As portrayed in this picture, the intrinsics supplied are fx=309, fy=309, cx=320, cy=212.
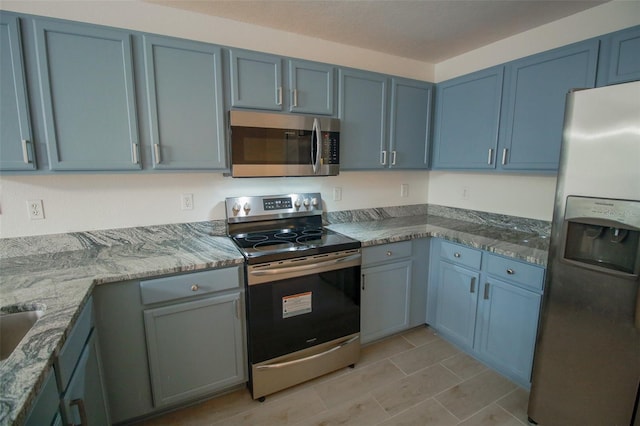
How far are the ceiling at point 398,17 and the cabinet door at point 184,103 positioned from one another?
0.37m

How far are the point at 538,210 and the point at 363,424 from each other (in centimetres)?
191

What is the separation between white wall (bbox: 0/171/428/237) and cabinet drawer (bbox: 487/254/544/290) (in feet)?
4.37

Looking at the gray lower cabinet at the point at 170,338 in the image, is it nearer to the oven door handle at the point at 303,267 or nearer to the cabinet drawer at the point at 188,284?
the cabinet drawer at the point at 188,284

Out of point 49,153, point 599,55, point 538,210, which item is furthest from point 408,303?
point 49,153

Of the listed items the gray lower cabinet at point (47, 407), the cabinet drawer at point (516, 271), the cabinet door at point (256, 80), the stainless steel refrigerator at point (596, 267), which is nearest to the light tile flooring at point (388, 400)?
the stainless steel refrigerator at point (596, 267)

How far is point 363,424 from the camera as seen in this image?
1700 millimetres

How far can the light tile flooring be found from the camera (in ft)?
5.67

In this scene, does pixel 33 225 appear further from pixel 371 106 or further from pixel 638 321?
pixel 638 321

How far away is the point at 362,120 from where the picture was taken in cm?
239

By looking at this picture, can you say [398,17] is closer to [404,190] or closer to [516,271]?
[404,190]

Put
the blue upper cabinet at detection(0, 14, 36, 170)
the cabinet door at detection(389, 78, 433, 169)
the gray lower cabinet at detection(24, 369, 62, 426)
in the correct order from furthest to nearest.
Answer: the cabinet door at detection(389, 78, 433, 169) → the blue upper cabinet at detection(0, 14, 36, 170) → the gray lower cabinet at detection(24, 369, 62, 426)

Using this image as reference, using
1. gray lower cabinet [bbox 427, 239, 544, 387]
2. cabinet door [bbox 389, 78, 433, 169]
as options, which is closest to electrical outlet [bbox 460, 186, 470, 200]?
cabinet door [bbox 389, 78, 433, 169]

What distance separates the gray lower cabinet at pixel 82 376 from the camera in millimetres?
998

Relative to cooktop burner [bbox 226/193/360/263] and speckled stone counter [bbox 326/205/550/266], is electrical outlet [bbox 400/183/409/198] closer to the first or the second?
speckled stone counter [bbox 326/205/550/266]
